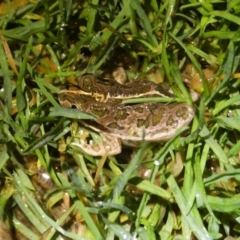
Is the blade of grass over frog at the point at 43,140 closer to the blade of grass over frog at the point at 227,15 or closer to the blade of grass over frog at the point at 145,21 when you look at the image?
the blade of grass over frog at the point at 145,21

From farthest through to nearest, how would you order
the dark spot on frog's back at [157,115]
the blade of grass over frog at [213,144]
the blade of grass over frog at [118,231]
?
the dark spot on frog's back at [157,115] → the blade of grass over frog at [213,144] → the blade of grass over frog at [118,231]

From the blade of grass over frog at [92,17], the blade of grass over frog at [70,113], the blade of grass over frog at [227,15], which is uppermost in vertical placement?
the blade of grass over frog at [92,17]

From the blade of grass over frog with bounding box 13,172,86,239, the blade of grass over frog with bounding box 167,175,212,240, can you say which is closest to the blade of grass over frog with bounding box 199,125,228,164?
the blade of grass over frog with bounding box 167,175,212,240

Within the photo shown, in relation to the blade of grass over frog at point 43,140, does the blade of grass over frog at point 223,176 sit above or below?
below

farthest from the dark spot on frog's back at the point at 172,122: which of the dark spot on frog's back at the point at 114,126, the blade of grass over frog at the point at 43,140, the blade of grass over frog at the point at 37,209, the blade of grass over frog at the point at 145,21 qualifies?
the blade of grass over frog at the point at 37,209

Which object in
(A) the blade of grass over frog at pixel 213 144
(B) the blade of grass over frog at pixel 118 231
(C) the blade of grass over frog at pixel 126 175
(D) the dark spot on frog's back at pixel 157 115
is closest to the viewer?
(C) the blade of grass over frog at pixel 126 175

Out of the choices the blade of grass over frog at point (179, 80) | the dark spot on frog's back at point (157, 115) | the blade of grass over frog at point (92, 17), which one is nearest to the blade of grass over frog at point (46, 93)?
the blade of grass over frog at point (92, 17)

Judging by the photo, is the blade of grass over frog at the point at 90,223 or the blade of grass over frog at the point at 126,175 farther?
the blade of grass over frog at the point at 90,223

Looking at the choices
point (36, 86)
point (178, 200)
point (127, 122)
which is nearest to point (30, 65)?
point (36, 86)

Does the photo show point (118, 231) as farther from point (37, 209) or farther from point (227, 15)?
point (227, 15)
